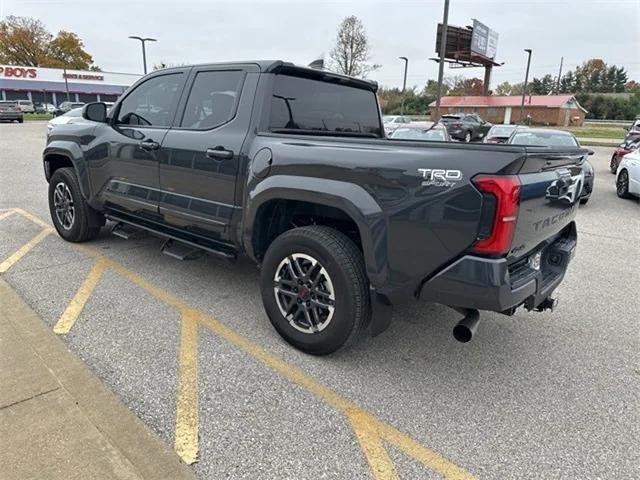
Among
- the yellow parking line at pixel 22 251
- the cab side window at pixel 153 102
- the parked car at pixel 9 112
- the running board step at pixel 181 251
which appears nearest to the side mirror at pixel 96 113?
the cab side window at pixel 153 102

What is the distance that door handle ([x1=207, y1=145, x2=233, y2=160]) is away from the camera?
3.37m

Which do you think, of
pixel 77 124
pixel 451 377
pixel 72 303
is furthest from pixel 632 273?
pixel 77 124

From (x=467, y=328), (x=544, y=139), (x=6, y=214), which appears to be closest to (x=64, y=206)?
(x=6, y=214)

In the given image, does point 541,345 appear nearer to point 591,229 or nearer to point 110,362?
point 110,362

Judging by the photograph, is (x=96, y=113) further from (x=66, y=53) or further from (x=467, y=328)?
(x=66, y=53)

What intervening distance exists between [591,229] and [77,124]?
729cm

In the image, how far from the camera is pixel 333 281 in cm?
283

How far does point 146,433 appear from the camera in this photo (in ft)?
7.68

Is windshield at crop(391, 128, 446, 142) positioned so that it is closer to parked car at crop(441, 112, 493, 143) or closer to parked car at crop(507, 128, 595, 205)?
parked car at crop(507, 128, 595, 205)

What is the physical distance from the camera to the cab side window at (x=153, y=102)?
4039 millimetres

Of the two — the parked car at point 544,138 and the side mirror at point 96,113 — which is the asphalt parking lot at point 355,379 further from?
the parked car at point 544,138

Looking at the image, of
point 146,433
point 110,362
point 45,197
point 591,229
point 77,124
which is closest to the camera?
point 146,433

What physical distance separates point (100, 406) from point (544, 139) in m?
10.1

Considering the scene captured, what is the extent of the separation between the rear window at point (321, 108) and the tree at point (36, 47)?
82.8 metres
